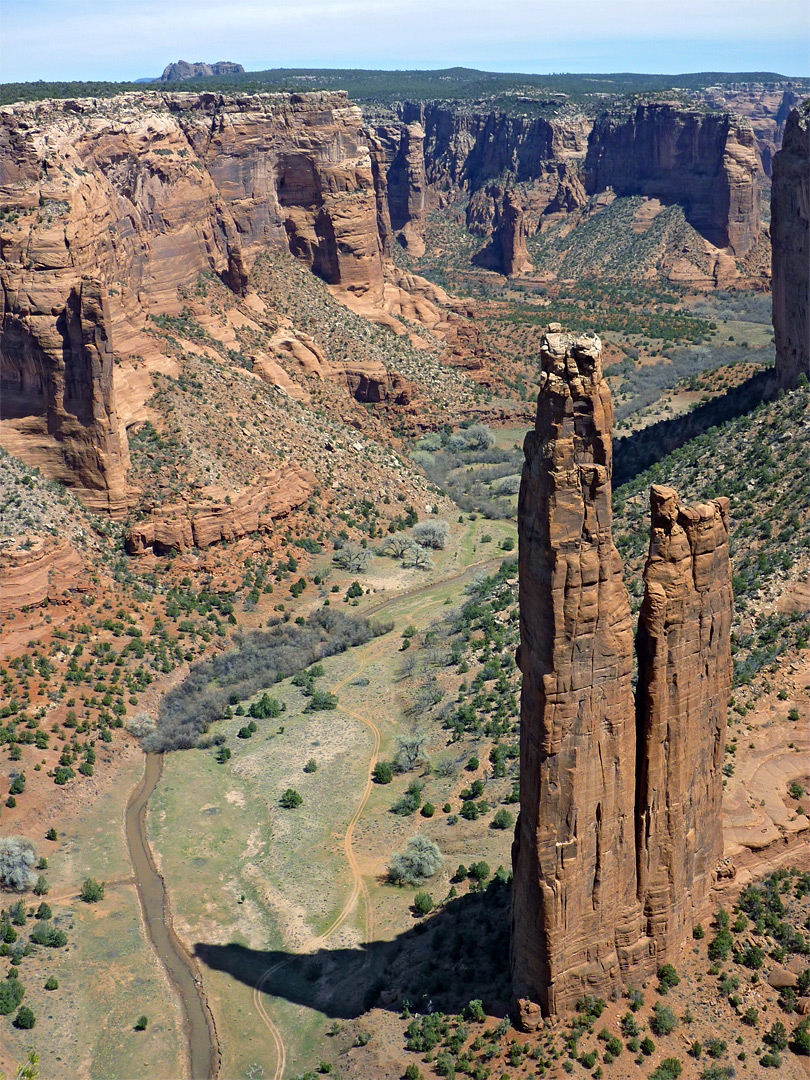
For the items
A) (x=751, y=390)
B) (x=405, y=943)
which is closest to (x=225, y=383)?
(x=751, y=390)

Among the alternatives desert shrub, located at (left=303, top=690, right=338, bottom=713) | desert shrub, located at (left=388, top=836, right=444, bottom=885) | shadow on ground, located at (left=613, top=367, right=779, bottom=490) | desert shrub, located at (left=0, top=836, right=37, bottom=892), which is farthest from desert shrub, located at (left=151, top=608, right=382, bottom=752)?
shadow on ground, located at (left=613, top=367, right=779, bottom=490)

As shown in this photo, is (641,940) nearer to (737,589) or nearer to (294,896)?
(294,896)

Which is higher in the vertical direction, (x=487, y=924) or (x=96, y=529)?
(x=96, y=529)

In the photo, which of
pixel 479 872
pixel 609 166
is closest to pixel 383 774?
pixel 479 872

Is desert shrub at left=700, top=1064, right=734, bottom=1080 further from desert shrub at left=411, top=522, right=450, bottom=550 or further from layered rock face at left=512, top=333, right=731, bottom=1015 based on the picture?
desert shrub at left=411, top=522, right=450, bottom=550

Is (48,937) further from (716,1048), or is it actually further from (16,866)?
(716,1048)

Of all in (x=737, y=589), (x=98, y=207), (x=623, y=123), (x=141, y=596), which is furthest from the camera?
(x=623, y=123)

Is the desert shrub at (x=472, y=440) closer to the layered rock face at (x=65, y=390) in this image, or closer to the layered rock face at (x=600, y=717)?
the layered rock face at (x=65, y=390)
